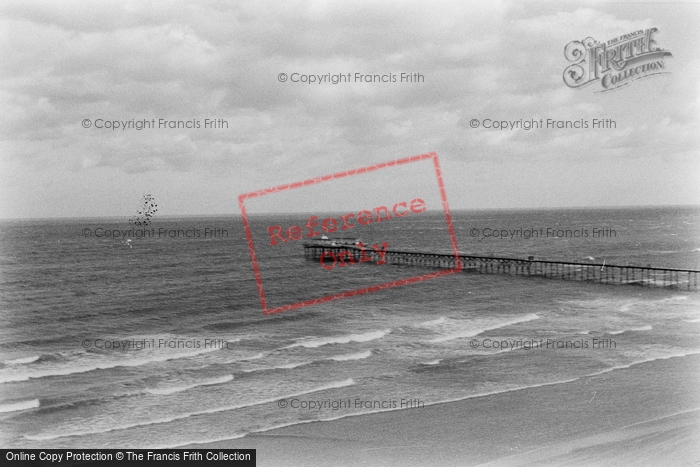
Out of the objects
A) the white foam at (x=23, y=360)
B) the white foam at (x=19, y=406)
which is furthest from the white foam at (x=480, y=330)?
the white foam at (x=23, y=360)

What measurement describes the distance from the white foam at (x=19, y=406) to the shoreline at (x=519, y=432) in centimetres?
760

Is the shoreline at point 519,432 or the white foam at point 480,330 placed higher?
the white foam at point 480,330

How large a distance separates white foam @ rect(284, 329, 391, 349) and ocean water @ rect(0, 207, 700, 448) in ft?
0.56

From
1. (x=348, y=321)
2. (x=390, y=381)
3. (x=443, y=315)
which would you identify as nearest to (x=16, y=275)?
(x=348, y=321)

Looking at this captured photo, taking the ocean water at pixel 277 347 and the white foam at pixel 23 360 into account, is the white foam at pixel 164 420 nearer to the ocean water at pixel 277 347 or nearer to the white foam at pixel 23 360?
the ocean water at pixel 277 347

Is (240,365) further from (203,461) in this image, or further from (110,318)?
(110,318)

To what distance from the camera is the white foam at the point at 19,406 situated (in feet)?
66.3

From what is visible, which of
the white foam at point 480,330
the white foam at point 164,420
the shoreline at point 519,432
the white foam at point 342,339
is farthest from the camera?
the white foam at point 480,330

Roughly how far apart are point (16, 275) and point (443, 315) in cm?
4875

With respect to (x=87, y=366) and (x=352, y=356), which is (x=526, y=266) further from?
(x=87, y=366)

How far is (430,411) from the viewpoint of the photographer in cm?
1950

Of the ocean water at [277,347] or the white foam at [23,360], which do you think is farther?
the white foam at [23,360]

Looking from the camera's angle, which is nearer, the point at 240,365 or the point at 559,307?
the point at 240,365

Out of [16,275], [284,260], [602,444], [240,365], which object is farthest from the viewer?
[284,260]
